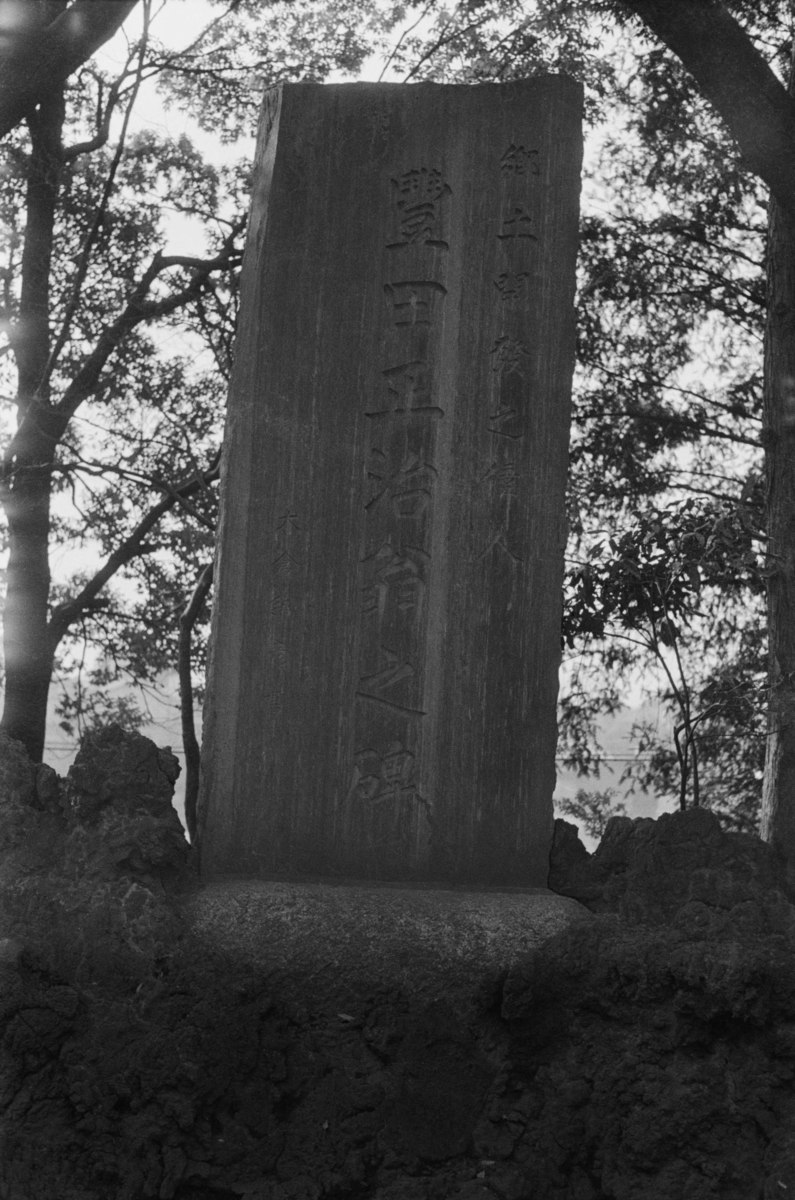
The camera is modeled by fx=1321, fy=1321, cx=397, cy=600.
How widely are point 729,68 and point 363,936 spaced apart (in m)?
3.46

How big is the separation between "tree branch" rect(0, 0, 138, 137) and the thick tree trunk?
3066 mm

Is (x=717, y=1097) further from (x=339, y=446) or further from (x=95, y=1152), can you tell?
(x=339, y=446)

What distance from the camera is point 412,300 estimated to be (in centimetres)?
427

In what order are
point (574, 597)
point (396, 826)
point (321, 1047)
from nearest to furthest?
1. point (321, 1047)
2. point (396, 826)
3. point (574, 597)

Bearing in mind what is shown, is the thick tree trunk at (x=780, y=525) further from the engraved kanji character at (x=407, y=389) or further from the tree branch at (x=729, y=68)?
the engraved kanji character at (x=407, y=389)

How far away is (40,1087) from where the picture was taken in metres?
3.33

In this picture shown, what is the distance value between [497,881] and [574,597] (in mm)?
1612

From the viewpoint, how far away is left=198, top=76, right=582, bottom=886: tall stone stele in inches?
158

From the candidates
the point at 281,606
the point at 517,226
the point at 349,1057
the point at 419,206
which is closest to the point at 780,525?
the point at 517,226

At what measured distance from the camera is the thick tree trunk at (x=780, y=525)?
5.12m

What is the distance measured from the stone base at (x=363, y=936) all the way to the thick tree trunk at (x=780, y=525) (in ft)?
4.39

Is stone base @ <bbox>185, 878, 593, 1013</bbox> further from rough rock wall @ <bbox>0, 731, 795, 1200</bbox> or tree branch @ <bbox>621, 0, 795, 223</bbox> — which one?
tree branch @ <bbox>621, 0, 795, 223</bbox>

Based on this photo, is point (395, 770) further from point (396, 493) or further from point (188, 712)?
point (188, 712)

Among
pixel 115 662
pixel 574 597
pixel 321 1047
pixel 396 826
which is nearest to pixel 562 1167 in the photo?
pixel 321 1047
